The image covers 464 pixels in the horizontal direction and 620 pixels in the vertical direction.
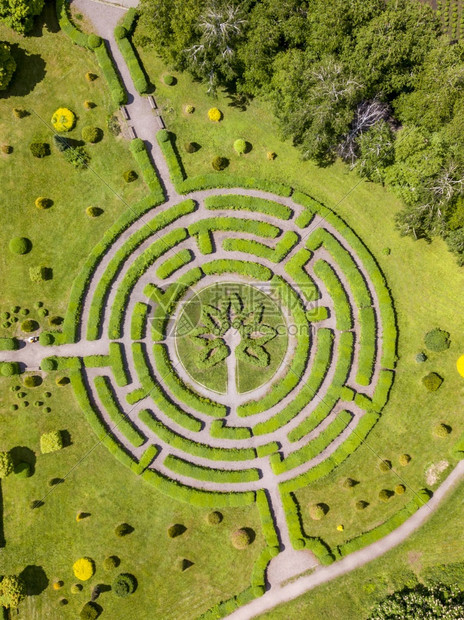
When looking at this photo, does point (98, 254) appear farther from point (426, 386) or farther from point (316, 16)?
point (426, 386)

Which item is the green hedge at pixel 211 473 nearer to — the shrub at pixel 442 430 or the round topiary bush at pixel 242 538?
the round topiary bush at pixel 242 538

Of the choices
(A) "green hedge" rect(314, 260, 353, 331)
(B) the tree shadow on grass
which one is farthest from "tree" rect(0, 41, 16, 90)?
(A) "green hedge" rect(314, 260, 353, 331)

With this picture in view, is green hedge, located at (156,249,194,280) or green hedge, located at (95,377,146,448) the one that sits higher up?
green hedge, located at (156,249,194,280)

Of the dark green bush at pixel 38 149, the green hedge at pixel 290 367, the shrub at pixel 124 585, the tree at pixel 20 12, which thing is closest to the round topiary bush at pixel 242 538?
the shrub at pixel 124 585

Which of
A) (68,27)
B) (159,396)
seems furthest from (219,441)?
(68,27)

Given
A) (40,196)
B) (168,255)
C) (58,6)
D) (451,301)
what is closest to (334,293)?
(451,301)

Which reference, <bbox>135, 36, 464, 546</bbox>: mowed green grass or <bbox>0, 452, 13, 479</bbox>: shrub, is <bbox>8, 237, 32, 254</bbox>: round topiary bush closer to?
<bbox>135, 36, 464, 546</bbox>: mowed green grass
